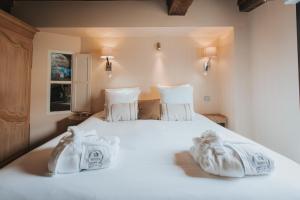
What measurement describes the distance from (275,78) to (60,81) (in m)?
3.02

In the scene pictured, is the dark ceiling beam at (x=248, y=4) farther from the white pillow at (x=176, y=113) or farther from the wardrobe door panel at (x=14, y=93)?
the wardrobe door panel at (x=14, y=93)

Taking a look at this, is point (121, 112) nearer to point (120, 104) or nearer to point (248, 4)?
point (120, 104)

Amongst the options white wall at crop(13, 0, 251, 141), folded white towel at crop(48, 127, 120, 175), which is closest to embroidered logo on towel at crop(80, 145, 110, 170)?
folded white towel at crop(48, 127, 120, 175)

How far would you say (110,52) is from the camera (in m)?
3.07

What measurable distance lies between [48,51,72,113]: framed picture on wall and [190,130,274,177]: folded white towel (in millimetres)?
2682

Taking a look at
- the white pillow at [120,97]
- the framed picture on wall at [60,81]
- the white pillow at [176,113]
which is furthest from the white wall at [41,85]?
the white pillow at [176,113]

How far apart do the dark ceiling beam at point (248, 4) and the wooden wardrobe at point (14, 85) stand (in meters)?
2.91

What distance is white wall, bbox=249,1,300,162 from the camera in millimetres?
1926

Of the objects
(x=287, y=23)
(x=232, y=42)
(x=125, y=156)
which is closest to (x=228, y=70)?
(x=232, y=42)

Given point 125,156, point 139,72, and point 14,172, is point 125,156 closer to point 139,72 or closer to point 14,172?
point 14,172

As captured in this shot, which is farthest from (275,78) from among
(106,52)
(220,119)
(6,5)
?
(6,5)

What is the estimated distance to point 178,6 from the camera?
250cm

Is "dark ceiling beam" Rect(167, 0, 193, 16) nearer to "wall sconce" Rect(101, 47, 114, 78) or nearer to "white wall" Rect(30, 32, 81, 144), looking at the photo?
"wall sconce" Rect(101, 47, 114, 78)

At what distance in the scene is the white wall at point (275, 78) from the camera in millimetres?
1926
